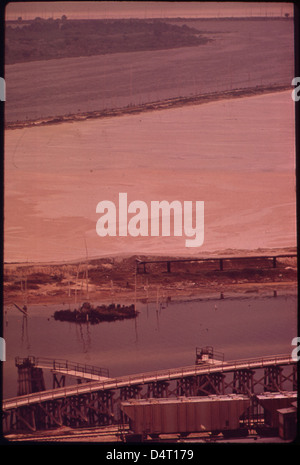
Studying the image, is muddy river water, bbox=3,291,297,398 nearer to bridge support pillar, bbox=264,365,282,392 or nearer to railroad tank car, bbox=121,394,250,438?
bridge support pillar, bbox=264,365,282,392

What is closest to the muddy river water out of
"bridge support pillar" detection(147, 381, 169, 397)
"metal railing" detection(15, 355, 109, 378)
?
"metal railing" detection(15, 355, 109, 378)

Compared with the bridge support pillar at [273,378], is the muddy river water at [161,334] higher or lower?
higher

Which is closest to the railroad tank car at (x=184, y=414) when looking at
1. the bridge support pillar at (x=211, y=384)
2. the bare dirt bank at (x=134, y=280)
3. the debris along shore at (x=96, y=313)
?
the bridge support pillar at (x=211, y=384)

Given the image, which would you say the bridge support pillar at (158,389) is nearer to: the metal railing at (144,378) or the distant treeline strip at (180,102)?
the metal railing at (144,378)

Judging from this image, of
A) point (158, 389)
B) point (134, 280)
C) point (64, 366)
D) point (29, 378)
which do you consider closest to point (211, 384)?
point (158, 389)

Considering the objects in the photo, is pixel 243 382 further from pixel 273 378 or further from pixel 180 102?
pixel 180 102

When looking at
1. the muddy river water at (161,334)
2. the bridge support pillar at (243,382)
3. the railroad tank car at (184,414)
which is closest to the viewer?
the railroad tank car at (184,414)
